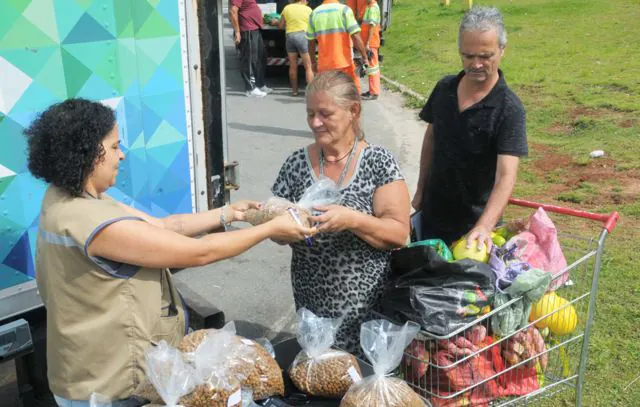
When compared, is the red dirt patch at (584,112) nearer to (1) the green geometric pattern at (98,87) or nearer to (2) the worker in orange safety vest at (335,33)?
(2) the worker in orange safety vest at (335,33)

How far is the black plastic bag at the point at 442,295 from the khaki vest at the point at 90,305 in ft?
2.73

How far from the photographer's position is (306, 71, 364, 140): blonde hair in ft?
8.07

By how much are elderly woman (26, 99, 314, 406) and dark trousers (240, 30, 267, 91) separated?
9271mm

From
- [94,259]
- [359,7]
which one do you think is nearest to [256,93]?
[359,7]

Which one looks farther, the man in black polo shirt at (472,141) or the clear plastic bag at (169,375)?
the man in black polo shirt at (472,141)

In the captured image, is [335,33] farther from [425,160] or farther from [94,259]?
[94,259]

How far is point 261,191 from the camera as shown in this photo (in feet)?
22.4

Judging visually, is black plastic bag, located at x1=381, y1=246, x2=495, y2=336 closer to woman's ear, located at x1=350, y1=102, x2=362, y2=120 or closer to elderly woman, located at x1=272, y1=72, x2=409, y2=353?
elderly woman, located at x1=272, y1=72, x2=409, y2=353

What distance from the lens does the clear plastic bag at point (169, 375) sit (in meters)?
1.79

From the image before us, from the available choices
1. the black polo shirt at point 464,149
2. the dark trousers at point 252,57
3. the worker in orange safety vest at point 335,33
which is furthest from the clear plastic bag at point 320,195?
the dark trousers at point 252,57

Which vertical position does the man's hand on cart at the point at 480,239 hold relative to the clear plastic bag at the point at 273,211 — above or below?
below

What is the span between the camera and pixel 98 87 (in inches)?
130

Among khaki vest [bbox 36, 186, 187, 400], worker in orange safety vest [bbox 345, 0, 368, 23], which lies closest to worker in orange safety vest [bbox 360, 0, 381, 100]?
worker in orange safety vest [bbox 345, 0, 368, 23]

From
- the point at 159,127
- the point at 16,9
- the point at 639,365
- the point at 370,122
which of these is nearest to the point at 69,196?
the point at 16,9
